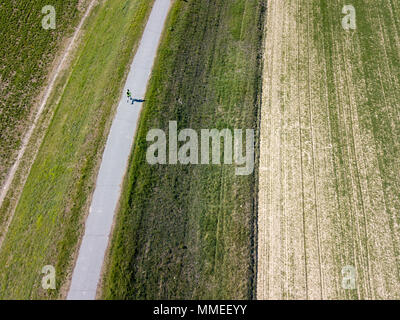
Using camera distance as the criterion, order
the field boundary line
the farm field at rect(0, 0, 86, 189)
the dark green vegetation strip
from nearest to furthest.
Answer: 1. the dark green vegetation strip
2. the field boundary line
3. the farm field at rect(0, 0, 86, 189)

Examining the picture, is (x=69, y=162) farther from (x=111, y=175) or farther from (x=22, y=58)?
(x=22, y=58)

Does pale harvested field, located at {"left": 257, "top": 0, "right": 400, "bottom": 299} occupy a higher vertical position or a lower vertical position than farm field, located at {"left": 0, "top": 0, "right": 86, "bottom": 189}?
lower

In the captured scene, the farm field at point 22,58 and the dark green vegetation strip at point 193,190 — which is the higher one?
the farm field at point 22,58

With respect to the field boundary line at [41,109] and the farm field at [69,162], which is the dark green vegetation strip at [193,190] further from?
the field boundary line at [41,109]

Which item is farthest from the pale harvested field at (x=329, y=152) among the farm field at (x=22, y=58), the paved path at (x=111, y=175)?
the farm field at (x=22, y=58)

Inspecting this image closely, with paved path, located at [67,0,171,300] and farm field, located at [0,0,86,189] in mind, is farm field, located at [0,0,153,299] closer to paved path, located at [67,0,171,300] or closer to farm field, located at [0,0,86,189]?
paved path, located at [67,0,171,300]

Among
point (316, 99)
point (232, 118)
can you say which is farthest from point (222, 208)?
point (316, 99)

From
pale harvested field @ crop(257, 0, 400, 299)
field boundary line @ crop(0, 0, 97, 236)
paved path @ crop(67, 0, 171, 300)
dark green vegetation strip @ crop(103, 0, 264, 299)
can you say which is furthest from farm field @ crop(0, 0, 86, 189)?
pale harvested field @ crop(257, 0, 400, 299)
